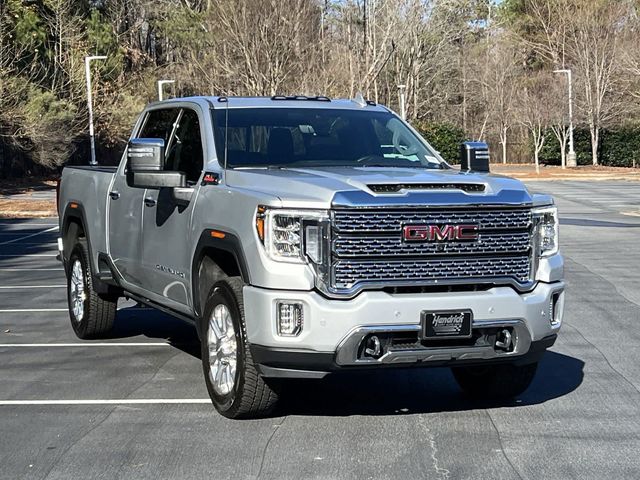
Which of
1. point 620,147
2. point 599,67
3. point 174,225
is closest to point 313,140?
point 174,225

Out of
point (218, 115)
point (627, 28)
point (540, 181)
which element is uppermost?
point (627, 28)

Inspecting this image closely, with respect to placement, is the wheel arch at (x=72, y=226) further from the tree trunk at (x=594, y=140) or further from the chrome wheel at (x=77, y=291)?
the tree trunk at (x=594, y=140)

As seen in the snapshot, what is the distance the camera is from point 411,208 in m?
6.20

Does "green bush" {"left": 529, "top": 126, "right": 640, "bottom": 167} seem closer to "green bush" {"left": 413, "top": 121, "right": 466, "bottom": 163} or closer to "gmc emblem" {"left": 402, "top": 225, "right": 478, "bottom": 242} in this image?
"green bush" {"left": 413, "top": 121, "right": 466, "bottom": 163}

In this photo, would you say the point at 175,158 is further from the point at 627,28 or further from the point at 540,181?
the point at 627,28

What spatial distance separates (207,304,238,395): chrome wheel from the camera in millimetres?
6738

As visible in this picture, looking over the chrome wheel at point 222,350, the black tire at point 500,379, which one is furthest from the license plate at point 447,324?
the chrome wheel at point 222,350

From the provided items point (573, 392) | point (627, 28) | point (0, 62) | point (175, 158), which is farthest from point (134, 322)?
point (627, 28)

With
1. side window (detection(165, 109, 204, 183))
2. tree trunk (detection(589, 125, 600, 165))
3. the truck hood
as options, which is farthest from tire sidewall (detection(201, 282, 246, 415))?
tree trunk (detection(589, 125, 600, 165))

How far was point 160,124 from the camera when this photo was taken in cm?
891

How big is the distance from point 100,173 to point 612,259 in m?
10.3

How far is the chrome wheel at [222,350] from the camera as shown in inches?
265

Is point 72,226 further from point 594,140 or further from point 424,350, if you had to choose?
point 594,140

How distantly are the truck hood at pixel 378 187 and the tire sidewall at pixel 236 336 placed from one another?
690 mm
